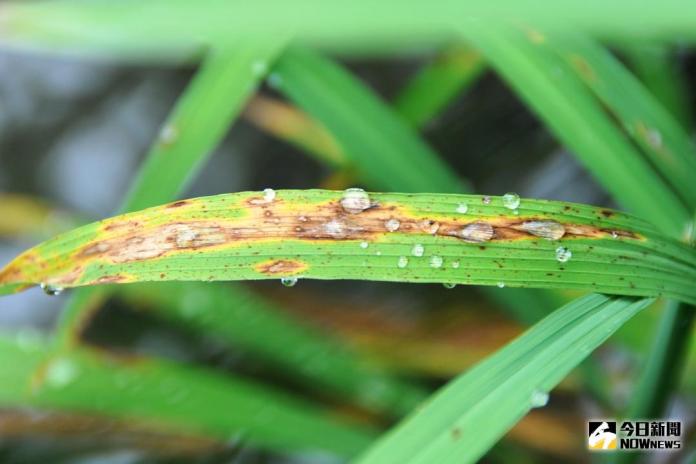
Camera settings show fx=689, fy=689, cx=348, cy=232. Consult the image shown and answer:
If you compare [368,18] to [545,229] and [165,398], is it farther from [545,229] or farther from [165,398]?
[165,398]

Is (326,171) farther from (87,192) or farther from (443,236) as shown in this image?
(443,236)

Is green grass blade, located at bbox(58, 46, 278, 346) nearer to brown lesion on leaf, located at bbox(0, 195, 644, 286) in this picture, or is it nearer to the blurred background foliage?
the blurred background foliage

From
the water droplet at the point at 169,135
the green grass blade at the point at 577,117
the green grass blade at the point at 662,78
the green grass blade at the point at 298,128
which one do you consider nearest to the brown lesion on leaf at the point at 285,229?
the green grass blade at the point at 577,117

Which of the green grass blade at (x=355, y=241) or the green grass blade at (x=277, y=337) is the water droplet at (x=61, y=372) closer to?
the green grass blade at (x=277, y=337)

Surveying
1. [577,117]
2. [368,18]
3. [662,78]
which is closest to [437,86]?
[662,78]

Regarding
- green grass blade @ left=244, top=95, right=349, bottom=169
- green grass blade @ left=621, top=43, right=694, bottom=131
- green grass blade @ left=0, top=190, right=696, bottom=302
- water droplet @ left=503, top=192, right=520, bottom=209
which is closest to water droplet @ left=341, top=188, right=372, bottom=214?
green grass blade @ left=0, top=190, right=696, bottom=302

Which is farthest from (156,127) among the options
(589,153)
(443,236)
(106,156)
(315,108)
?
(443,236)
